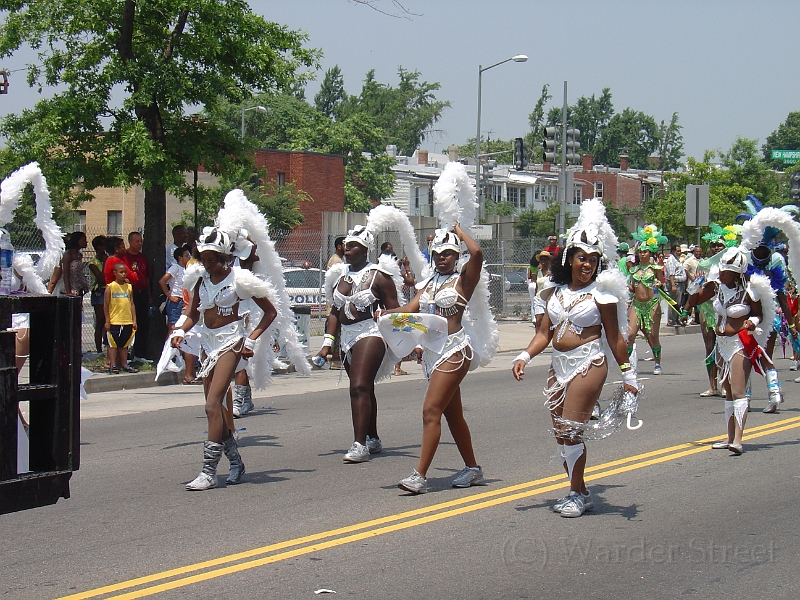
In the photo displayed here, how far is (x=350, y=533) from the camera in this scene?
6355 millimetres

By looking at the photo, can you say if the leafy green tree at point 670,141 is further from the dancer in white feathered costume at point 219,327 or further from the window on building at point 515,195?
the dancer in white feathered costume at point 219,327

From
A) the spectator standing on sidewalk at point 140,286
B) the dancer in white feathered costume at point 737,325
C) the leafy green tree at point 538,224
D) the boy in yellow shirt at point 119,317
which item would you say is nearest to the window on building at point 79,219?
the leafy green tree at point 538,224

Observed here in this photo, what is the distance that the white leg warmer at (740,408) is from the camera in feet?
29.6

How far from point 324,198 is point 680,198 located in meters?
18.8

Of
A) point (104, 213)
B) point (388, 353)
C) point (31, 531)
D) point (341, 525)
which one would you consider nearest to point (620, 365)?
point (341, 525)

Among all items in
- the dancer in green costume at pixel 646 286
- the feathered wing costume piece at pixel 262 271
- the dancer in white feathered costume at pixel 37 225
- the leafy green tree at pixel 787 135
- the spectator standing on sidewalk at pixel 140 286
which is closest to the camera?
the feathered wing costume piece at pixel 262 271

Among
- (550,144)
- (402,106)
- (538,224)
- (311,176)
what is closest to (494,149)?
(402,106)

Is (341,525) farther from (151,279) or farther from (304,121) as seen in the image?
(304,121)

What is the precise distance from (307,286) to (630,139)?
98.9 metres

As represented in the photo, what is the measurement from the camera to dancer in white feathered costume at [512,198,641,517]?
6750 mm

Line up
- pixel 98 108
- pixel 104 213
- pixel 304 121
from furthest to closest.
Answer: pixel 304 121 < pixel 104 213 < pixel 98 108

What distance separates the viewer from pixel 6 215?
823 cm

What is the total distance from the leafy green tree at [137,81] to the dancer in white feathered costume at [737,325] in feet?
30.3

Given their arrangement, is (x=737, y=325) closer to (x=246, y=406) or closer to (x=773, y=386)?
(x=773, y=386)
